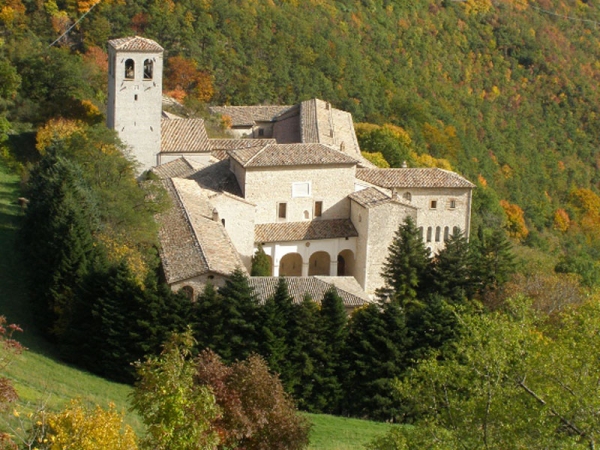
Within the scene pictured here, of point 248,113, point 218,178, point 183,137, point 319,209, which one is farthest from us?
point 248,113

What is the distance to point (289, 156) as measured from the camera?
40.7 meters

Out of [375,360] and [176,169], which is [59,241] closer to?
[375,360]

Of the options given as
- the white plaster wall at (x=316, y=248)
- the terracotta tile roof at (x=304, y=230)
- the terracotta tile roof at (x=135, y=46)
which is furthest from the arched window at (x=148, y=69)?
the white plaster wall at (x=316, y=248)

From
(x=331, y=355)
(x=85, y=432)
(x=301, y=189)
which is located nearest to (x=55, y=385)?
(x=331, y=355)

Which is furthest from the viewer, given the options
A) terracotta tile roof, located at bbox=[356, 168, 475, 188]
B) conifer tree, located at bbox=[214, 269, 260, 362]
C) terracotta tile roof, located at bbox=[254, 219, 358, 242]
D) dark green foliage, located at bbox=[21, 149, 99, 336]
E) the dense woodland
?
terracotta tile roof, located at bbox=[356, 168, 475, 188]

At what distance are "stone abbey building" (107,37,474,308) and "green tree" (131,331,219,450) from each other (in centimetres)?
1419

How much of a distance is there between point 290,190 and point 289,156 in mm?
1199

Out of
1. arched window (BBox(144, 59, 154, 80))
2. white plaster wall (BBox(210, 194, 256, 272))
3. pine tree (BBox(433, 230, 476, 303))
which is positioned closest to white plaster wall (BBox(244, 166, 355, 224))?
white plaster wall (BBox(210, 194, 256, 272))

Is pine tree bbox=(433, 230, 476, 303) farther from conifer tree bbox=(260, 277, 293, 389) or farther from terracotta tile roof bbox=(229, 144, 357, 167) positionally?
conifer tree bbox=(260, 277, 293, 389)

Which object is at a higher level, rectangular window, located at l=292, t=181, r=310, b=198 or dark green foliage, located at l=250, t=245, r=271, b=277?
rectangular window, located at l=292, t=181, r=310, b=198

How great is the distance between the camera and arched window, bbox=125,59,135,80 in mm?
43500

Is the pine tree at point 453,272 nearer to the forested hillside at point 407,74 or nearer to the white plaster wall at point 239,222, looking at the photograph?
the white plaster wall at point 239,222

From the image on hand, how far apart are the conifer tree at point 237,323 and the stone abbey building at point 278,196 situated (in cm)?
344

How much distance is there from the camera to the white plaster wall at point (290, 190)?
40.1 m
